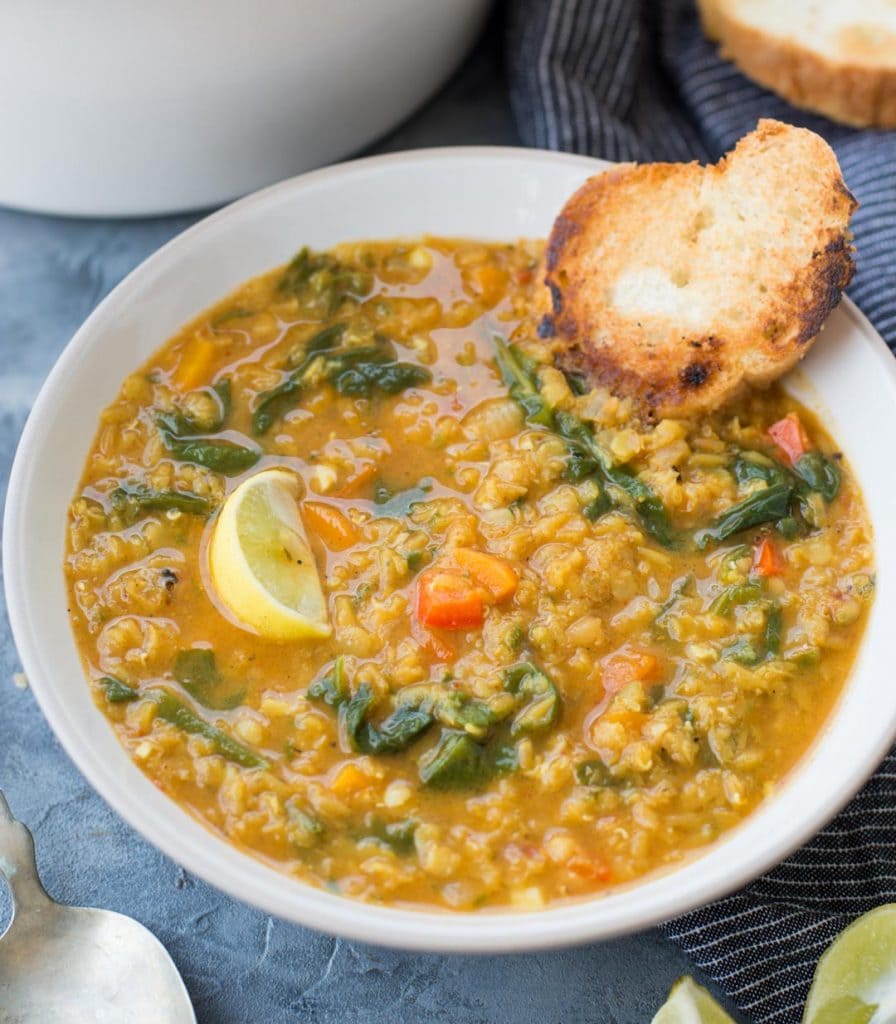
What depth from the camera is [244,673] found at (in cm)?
369

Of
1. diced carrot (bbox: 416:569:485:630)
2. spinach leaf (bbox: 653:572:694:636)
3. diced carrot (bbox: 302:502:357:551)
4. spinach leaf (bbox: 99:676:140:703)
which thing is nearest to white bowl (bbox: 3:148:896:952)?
spinach leaf (bbox: 99:676:140:703)

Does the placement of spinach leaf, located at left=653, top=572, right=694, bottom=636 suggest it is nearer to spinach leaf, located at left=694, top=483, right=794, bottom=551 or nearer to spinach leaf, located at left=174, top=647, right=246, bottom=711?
spinach leaf, located at left=694, top=483, right=794, bottom=551

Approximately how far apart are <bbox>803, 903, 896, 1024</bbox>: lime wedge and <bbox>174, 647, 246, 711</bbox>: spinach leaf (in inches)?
68.2

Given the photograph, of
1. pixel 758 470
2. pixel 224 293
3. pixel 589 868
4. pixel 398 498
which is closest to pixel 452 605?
pixel 398 498

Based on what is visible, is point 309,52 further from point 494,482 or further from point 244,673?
point 244,673

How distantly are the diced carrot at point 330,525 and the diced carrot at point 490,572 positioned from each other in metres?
0.36

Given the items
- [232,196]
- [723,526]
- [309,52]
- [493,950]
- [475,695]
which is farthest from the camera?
[232,196]

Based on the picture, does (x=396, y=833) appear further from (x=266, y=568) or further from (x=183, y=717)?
(x=266, y=568)

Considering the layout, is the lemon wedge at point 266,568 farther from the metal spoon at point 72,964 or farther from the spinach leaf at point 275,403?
the metal spoon at point 72,964

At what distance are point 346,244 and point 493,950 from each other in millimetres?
2606

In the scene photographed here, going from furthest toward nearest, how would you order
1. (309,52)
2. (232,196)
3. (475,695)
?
(232,196), (309,52), (475,695)

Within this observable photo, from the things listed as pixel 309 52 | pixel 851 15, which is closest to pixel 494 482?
pixel 309 52

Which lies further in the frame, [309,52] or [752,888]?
[309,52]

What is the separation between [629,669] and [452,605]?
545mm
